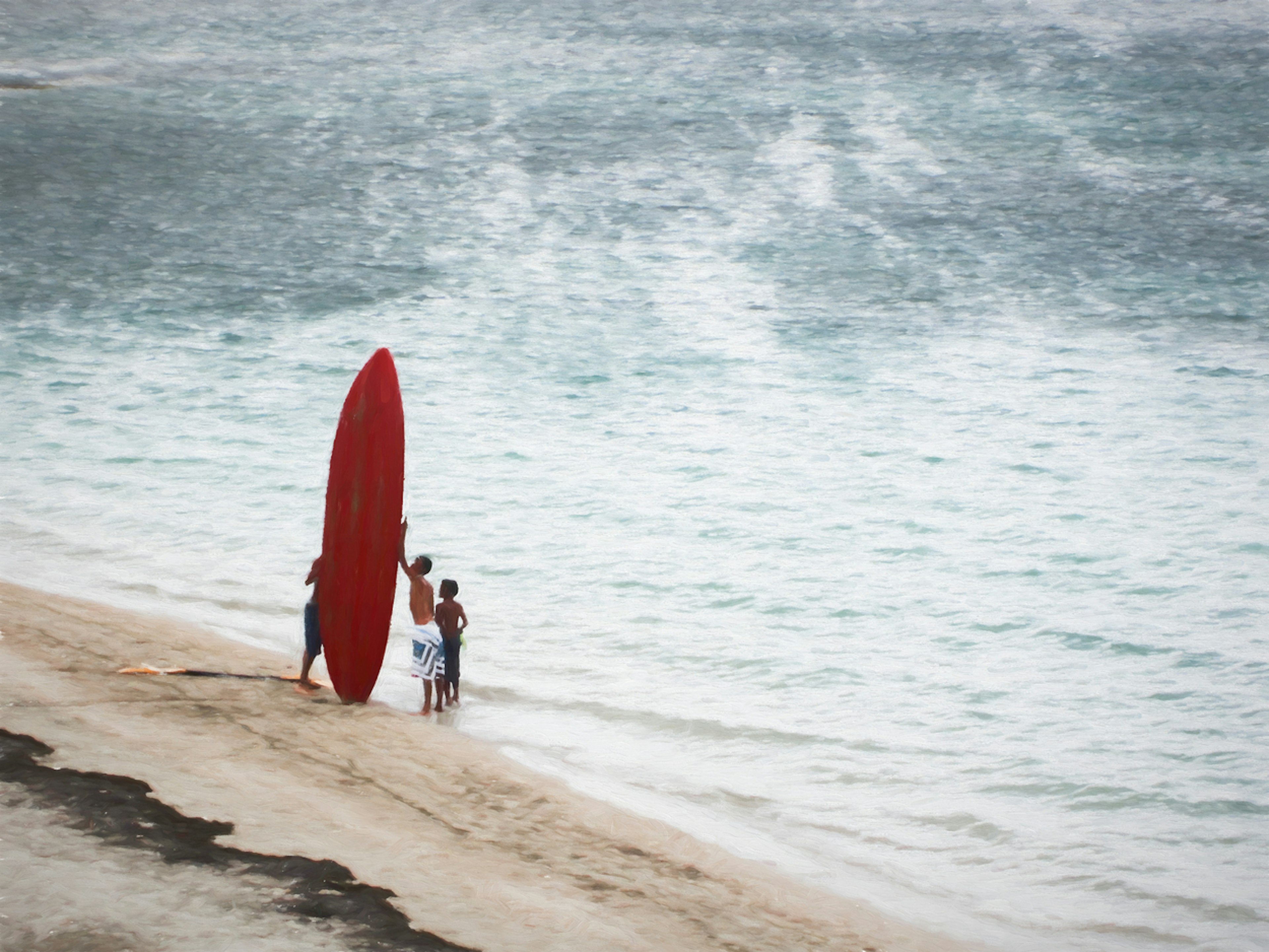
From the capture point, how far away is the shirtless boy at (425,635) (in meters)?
5.43

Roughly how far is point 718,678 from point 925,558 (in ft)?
8.52

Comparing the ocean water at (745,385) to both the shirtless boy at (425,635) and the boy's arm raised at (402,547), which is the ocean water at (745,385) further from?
the boy's arm raised at (402,547)

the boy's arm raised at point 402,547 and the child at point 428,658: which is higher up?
the boy's arm raised at point 402,547

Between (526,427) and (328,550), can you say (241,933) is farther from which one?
(526,427)

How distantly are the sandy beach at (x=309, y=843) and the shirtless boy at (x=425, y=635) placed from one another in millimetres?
239

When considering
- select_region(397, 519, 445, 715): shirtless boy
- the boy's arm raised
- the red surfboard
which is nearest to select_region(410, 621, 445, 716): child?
select_region(397, 519, 445, 715): shirtless boy

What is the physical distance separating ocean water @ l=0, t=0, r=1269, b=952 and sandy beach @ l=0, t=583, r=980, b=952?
51cm

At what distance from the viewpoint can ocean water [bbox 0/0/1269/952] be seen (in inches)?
222

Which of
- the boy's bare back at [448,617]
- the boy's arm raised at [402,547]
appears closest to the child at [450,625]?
the boy's bare back at [448,617]

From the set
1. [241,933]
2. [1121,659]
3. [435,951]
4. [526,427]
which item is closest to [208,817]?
[241,933]

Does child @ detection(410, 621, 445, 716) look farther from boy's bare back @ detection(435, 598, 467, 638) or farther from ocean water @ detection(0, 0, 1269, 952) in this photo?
ocean water @ detection(0, 0, 1269, 952)

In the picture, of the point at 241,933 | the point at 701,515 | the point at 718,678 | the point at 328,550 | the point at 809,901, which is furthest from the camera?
the point at 701,515

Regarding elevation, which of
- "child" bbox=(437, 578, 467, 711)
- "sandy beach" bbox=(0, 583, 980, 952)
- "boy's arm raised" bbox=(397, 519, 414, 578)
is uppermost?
"boy's arm raised" bbox=(397, 519, 414, 578)

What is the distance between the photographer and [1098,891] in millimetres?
4641
